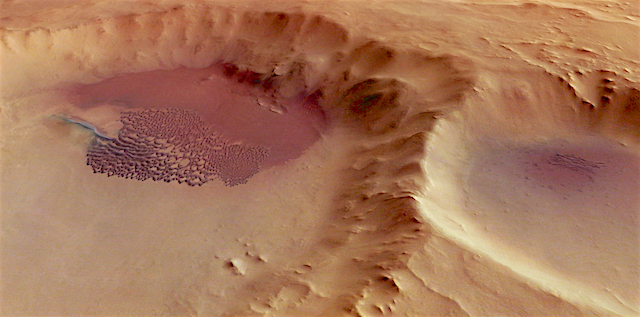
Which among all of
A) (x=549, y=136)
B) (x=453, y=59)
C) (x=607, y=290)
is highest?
(x=453, y=59)

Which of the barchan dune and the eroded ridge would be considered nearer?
the barchan dune

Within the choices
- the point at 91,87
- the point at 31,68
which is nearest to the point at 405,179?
the point at 91,87

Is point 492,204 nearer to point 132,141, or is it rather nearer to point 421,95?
point 421,95

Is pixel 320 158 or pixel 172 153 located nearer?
pixel 320 158

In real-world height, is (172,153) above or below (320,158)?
below
